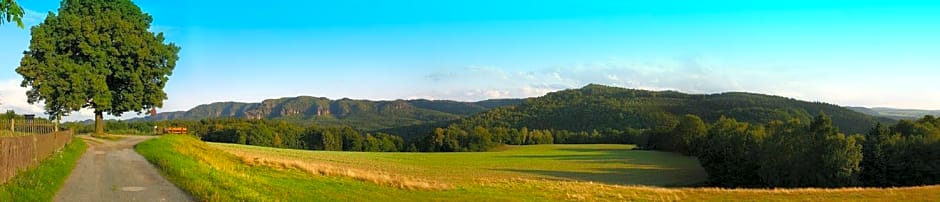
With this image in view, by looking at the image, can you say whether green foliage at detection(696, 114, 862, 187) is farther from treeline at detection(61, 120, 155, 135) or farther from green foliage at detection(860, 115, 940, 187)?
treeline at detection(61, 120, 155, 135)

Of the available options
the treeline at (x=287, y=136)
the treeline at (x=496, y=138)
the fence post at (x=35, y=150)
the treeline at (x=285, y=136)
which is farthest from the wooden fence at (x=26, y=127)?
the treeline at (x=496, y=138)

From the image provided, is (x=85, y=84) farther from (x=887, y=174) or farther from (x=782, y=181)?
(x=887, y=174)

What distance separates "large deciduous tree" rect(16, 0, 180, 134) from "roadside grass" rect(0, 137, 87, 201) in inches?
663

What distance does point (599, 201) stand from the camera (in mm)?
25609

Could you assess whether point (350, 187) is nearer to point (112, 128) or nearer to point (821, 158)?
point (821, 158)

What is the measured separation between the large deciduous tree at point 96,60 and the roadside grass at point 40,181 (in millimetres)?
16845

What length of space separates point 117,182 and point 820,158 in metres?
65.2

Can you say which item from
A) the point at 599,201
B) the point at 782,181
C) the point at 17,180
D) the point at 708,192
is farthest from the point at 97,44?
the point at 782,181

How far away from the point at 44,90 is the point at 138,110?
7212 mm

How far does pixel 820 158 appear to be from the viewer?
6316cm

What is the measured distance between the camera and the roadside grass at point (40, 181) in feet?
44.2

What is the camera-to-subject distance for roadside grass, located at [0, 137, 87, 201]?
44.2 ft

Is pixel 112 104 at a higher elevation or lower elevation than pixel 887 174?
higher

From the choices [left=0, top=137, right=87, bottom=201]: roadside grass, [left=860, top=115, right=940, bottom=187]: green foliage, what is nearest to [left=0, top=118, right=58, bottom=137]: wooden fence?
[left=0, top=137, right=87, bottom=201]: roadside grass
